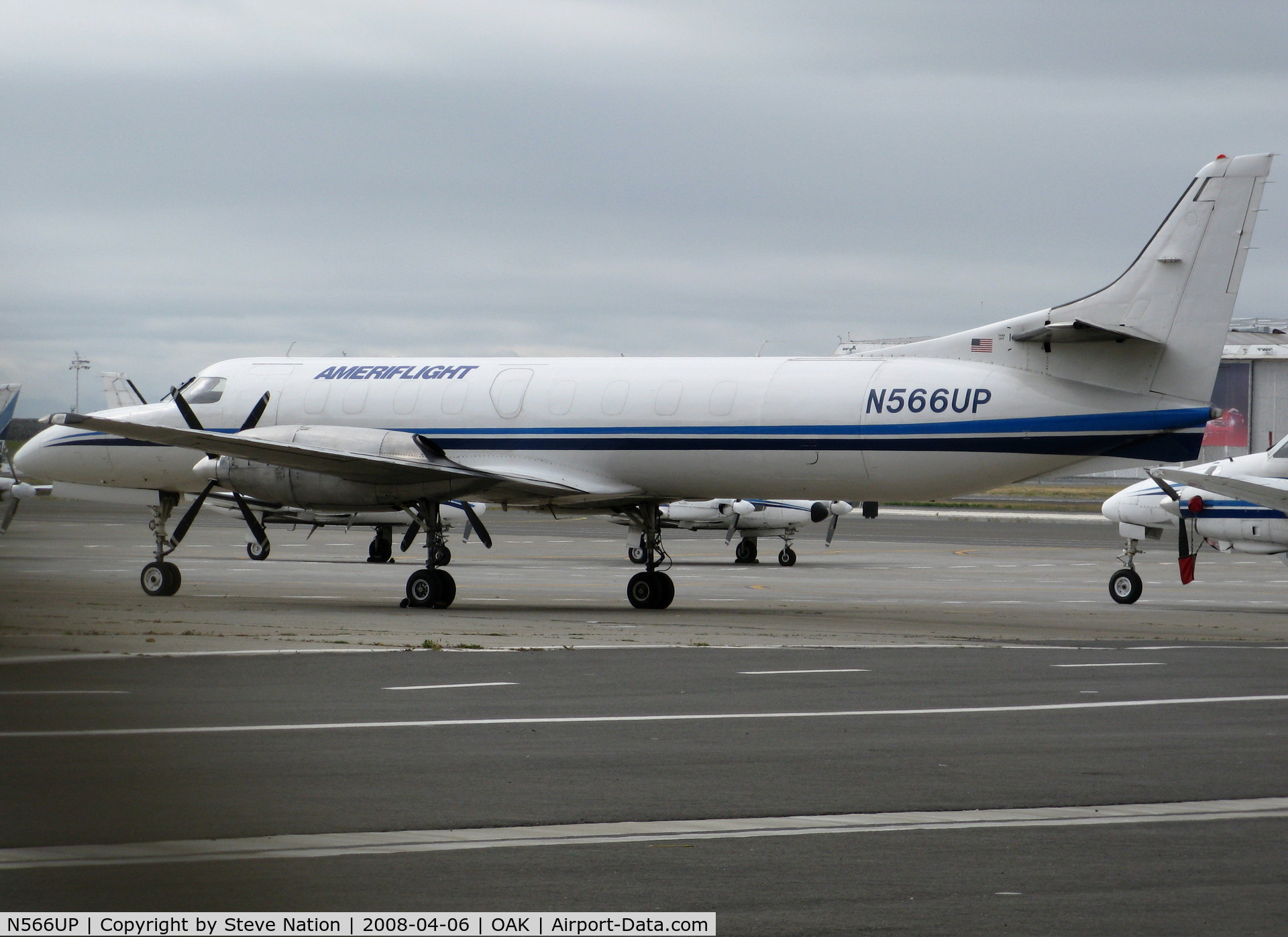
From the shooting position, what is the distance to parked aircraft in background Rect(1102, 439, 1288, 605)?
26.5m

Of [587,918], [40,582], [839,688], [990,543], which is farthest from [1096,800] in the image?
[990,543]

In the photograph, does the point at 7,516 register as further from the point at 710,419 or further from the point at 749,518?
the point at 749,518

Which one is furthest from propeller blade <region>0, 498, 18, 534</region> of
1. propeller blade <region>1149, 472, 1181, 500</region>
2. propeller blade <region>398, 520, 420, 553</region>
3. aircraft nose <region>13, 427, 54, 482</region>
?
propeller blade <region>1149, 472, 1181, 500</region>

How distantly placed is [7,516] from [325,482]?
71.0 feet

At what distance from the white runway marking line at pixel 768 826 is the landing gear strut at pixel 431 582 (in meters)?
16.1

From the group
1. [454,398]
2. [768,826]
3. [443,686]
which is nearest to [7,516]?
[768,826]

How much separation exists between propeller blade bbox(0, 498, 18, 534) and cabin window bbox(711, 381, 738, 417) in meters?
21.2

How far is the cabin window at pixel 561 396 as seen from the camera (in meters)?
25.4

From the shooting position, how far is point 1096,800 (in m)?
9.20

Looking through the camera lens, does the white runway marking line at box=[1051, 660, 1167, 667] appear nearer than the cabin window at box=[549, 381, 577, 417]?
Yes

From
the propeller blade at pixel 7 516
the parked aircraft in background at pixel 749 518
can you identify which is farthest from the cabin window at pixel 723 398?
the propeller blade at pixel 7 516

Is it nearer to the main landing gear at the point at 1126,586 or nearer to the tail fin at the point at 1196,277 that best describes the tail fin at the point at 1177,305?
the tail fin at the point at 1196,277

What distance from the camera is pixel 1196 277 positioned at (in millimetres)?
22125

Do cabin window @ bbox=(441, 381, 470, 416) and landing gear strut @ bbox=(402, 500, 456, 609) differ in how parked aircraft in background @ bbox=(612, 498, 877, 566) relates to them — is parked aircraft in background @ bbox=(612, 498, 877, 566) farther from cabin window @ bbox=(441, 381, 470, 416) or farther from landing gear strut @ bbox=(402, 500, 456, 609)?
landing gear strut @ bbox=(402, 500, 456, 609)
